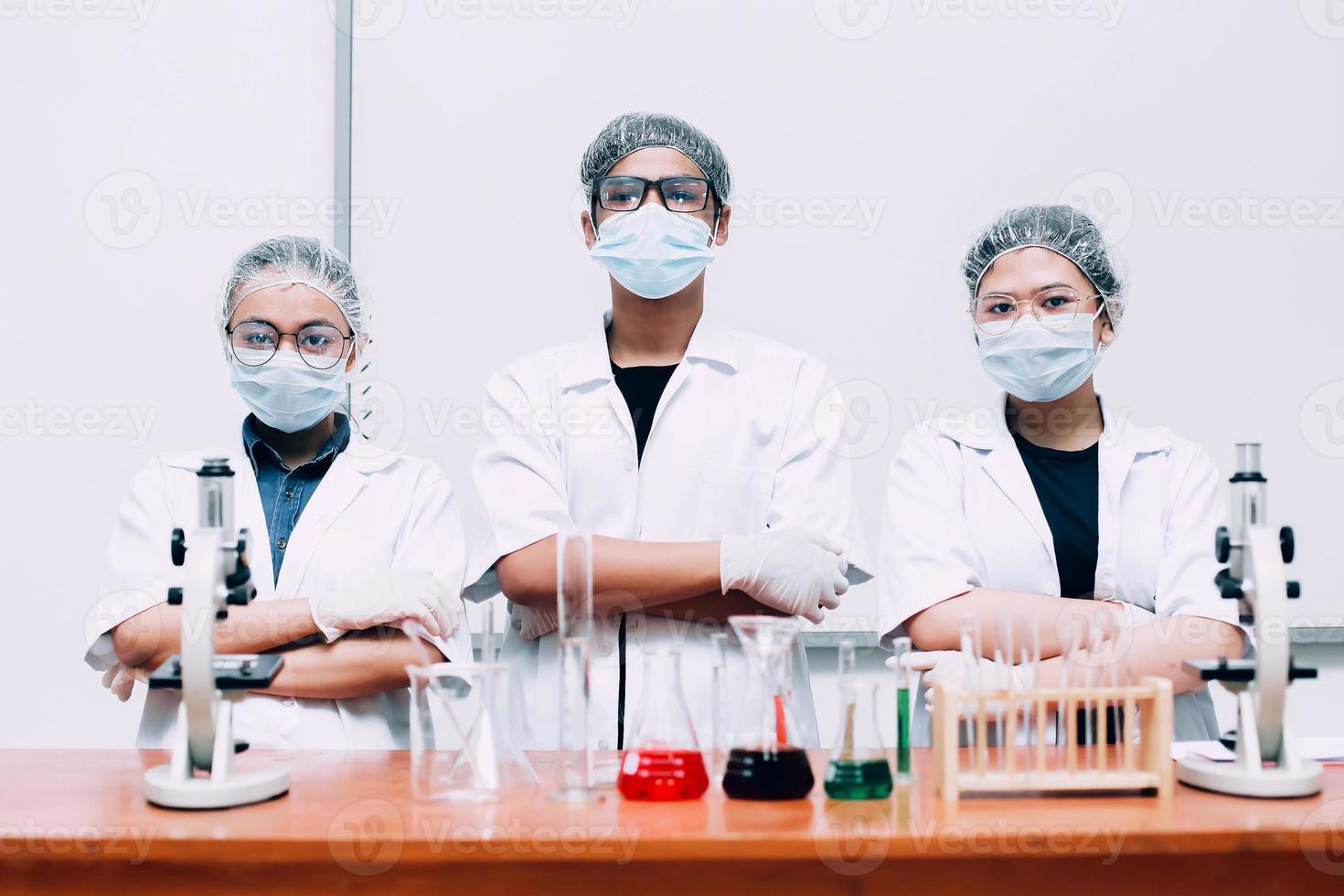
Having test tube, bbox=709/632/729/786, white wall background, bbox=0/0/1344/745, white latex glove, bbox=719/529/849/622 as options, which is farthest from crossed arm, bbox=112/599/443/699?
white wall background, bbox=0/0/1344/745

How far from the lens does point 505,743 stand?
1309mm

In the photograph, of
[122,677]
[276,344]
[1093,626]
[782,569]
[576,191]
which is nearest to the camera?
[1093,626]

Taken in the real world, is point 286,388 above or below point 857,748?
above

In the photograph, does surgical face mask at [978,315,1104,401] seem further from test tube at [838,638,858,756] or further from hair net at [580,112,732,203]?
test tube at [838,638,858,756]

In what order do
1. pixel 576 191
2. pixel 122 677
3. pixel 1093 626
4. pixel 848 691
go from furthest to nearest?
pixel 576 191, pixel 122 677, pixel 1093 626, pixel 848 691

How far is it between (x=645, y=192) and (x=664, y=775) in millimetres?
1189

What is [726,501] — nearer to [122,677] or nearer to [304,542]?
[304,542]

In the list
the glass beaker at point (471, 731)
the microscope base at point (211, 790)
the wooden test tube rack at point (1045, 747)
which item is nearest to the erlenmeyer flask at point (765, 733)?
the wooden test tube rack at point (1045, 747)

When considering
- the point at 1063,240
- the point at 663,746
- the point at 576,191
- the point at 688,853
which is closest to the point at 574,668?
the point at 663,746

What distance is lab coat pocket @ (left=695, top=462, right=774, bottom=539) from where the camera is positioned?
201 cm

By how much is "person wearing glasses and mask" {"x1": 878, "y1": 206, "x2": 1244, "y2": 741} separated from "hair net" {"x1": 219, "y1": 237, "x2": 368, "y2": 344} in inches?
45.6

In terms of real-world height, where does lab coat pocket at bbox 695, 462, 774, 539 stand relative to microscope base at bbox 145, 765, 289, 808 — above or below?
above

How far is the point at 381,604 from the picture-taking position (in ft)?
5.81

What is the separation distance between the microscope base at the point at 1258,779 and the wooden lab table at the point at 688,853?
72mm
